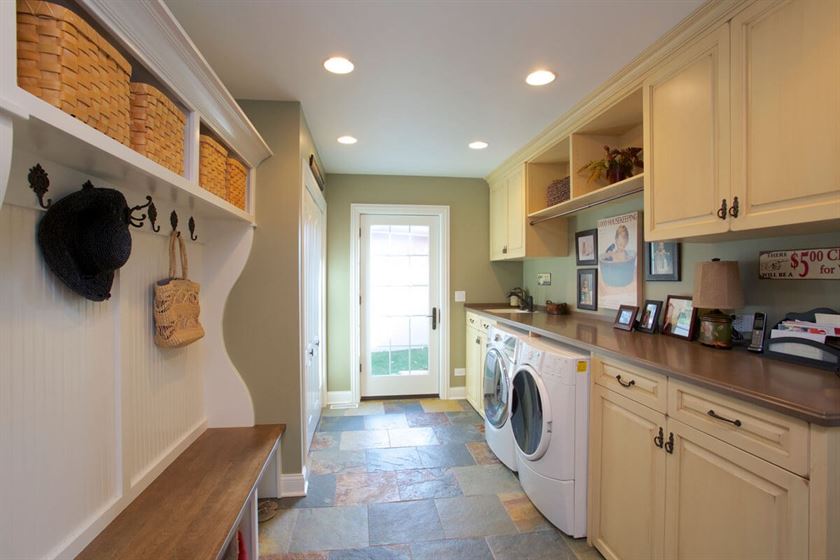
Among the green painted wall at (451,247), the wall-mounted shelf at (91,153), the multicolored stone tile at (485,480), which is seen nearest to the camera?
the wall-mounted shelf at (91,153)

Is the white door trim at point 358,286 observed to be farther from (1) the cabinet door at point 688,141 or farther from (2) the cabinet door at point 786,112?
(2) the cabinet door at point 786,112

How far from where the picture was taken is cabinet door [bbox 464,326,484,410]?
3791 millimetres

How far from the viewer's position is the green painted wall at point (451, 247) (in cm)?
408

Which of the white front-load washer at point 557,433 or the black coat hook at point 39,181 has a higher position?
the black coat hook at point 39,181

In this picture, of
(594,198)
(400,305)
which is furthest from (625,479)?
(400,305)

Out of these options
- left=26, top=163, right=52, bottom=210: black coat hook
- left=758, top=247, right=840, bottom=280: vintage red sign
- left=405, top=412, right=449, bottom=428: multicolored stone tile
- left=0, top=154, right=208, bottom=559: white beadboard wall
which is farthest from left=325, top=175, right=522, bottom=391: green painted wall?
left=26, top=163, right=52, bottom=210: black coat hook

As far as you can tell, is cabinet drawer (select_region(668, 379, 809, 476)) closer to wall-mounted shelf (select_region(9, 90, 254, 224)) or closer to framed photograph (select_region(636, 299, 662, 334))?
framed photograph (select_region(636, 299, 662, 334))

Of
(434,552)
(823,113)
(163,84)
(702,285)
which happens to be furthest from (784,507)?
(163,84)

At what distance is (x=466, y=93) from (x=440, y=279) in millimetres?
2243

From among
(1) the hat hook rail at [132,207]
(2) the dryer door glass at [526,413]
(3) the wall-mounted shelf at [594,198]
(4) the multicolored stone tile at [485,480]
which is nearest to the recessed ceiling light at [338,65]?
(1) the hat hook rail at [132,207]

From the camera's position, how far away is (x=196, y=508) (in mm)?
1444

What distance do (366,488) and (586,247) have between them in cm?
232

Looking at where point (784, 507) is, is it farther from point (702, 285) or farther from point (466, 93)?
point (466, 93)

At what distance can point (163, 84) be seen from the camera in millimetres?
1318
